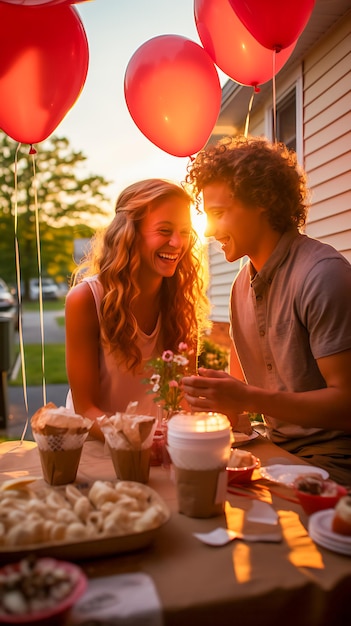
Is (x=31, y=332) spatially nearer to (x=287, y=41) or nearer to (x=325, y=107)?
(x=325, y=107)

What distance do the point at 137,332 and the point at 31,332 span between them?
60.1ft

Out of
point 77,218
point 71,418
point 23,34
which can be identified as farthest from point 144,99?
point 77,218

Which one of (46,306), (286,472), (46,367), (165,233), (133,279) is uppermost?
(165,233)

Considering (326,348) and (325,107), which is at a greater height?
(325,107)

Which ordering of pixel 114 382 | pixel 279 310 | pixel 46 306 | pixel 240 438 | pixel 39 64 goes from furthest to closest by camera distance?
pixel 46 306, pixel 39 64, pixel 114 382, pixel 279 310, pixel 240 438

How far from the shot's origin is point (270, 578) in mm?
1034

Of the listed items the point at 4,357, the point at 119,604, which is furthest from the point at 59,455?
the point at 4,357

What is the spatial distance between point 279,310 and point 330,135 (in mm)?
3458

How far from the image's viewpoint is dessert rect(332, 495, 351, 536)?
45.4 inches

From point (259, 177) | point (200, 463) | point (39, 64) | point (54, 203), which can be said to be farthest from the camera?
point (54, 203)

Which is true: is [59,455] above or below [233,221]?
below

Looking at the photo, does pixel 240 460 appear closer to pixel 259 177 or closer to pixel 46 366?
pixel 259 177

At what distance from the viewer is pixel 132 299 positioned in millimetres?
2598

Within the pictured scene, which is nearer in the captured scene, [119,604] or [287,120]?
[119,604]
